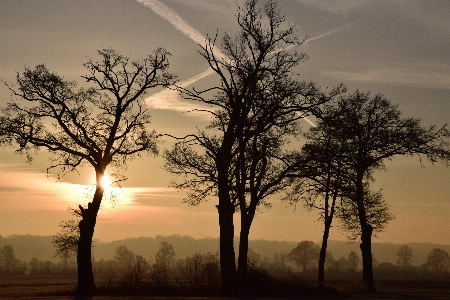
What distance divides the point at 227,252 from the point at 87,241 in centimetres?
886

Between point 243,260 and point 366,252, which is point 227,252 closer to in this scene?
point 243,260

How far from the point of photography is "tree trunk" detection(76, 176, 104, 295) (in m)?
31.0

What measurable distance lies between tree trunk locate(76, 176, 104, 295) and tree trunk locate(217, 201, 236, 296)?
7.90 metres

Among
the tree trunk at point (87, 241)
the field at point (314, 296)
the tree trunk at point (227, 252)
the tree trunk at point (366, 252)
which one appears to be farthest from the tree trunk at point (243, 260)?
the tree trunk at point (366, 252)

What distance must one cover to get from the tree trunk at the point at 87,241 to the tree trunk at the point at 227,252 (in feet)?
25.9

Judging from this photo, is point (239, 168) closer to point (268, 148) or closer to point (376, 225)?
point (268, 148)

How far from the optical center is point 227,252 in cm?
2789

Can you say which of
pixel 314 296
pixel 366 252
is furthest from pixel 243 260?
pixel 366 252

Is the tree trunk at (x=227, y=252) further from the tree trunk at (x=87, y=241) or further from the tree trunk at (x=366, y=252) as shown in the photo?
the tree trunk at (x=366, y=252)

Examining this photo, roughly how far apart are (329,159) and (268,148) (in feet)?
15.9

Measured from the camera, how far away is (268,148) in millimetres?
34562

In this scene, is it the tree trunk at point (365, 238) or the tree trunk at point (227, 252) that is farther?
the tree trunk at point (365, 238)

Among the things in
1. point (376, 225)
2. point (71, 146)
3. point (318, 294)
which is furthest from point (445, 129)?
point (71, 146)

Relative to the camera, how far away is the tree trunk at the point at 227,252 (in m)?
27.6
